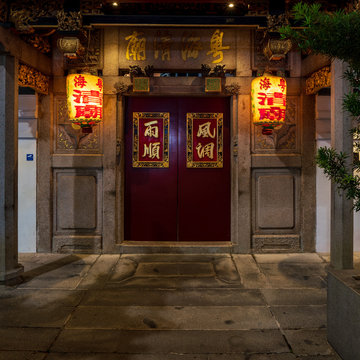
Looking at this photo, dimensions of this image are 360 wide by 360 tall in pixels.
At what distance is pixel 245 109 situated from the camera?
22.1ft

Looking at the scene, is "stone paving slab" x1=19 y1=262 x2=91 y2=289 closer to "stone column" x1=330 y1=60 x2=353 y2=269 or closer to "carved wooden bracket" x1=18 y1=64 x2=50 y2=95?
"carved wooden bracket" x1=18 y1=64 x2=50 y2=95

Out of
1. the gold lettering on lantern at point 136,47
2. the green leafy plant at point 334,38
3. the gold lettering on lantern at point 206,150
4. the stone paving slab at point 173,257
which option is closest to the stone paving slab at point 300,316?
the green leafy plant at point 334,38

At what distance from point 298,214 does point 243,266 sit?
1777mm

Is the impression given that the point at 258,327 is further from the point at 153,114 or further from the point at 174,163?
the point at 153,114

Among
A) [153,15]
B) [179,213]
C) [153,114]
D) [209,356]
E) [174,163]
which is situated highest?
[153,15]

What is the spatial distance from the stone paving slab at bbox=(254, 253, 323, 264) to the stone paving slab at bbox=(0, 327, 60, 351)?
155 inches

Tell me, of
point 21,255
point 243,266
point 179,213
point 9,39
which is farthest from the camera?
point 179,213

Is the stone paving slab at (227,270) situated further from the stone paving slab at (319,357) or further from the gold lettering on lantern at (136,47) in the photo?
the gold lettering on lantern at (136,47)

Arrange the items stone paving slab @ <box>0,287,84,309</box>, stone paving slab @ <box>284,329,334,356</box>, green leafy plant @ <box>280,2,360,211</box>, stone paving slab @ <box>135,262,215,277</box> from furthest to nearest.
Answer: stone paving slab @ <box>135,262,215,277</box> → stone paving slab @ <box>0,287,84,309</box> → stone paving slab @ <box>284,329,334,356</box> → green leafy plant @ <box>280,2,360,211</box>

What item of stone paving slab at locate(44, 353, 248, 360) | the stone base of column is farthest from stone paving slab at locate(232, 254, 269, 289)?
the stone base of column

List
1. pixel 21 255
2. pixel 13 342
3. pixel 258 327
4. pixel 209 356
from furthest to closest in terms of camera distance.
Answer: pixel 21 255 < pixel 258 327 < pixel 13 342 < pixel 209 356

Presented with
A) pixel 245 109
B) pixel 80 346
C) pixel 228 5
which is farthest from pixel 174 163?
pixel 80 346

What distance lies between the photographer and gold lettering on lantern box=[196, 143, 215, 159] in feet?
23.0

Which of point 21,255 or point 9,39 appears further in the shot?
point 21,255
